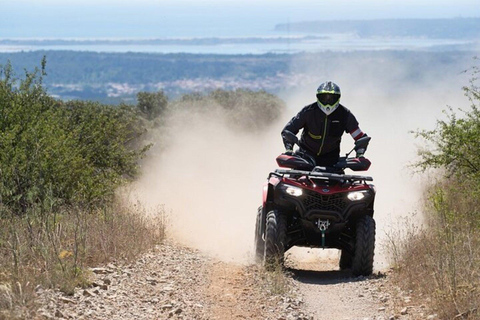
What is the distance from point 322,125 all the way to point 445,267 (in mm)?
3755

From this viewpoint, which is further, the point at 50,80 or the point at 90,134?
the point at 50,80

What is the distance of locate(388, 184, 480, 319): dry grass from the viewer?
8891mm

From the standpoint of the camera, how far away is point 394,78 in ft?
237

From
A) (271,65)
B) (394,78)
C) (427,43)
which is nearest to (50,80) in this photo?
(271,65)

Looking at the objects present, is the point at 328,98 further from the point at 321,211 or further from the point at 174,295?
the point at 174,295

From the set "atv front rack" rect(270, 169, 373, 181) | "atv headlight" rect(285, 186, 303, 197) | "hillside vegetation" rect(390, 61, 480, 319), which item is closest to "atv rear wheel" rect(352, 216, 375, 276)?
"hillside vegetation" rect(390, 61, 480, 319)

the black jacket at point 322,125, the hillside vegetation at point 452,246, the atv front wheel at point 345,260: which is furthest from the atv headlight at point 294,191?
the atv front wheel at point 345,260

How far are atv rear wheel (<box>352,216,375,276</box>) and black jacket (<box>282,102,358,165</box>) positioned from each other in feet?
4.16

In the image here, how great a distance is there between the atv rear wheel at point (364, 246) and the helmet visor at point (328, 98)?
173cm

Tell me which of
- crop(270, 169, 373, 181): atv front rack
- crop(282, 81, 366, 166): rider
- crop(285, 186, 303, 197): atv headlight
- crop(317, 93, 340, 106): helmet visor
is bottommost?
crop(285, 186, 303, 197): atv headlight

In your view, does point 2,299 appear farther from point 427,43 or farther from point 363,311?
point 427,43

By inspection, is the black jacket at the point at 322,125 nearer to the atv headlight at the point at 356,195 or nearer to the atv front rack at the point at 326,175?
the atv front rack at the point at 326,175

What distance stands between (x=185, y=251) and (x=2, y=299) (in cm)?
613

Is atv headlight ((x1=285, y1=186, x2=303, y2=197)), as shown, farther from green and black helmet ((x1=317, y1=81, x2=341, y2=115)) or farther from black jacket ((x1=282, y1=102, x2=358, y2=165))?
green and black helmet ((x1=317, y1=81, x2=341, y2=115))
